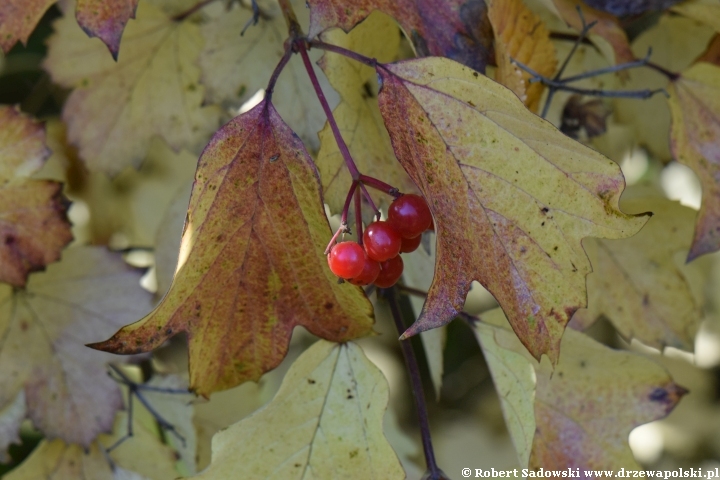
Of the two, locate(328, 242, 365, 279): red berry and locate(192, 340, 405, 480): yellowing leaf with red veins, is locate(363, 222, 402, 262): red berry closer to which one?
locate(328, 242, 365, 279): red berry

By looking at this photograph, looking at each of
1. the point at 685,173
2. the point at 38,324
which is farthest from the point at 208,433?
the point at 685,173

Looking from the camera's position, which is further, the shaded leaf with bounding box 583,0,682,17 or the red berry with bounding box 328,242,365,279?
the shaded leaf with bounding box 583,0,682,17

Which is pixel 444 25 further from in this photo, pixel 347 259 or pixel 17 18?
pixel 17 18

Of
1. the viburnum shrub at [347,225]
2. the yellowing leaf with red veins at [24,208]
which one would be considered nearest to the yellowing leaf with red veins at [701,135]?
the viburnum shrub at [347,225]

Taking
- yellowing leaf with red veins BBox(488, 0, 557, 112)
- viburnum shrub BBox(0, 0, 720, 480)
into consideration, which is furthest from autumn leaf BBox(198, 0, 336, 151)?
yellowing leaf with red veins BBox(488, 0, 557, 112)

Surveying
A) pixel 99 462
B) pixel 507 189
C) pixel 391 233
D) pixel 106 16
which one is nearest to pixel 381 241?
pixel 391 233

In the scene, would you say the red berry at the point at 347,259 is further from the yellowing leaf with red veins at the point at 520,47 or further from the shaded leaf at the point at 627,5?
the shaded leaf at the point at 627,5
